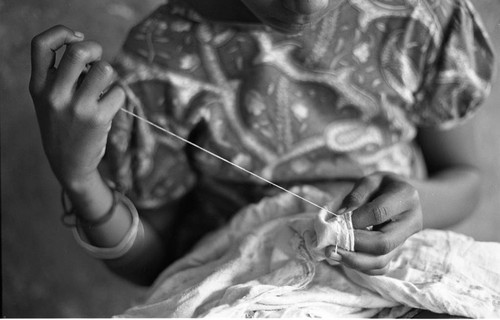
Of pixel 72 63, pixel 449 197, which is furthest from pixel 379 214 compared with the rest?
pixel 72 63

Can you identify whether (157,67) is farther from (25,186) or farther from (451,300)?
(451,300)

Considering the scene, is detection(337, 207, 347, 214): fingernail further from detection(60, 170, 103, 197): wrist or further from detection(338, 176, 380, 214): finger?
detection(60, 170, 103, 197): wrist

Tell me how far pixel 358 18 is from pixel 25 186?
0.35 metres

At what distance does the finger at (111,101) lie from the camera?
1.61ft

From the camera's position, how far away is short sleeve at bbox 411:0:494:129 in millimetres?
555

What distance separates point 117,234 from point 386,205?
0.80ft

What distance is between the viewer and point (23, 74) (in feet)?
1.84

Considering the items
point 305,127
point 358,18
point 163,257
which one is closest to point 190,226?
point 163,257

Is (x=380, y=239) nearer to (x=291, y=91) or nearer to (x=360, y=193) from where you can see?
(x=360, y=193)

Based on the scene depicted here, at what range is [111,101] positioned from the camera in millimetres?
494

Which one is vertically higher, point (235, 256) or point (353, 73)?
point (353, 73)

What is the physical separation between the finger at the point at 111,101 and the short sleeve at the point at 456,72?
0.28 meters

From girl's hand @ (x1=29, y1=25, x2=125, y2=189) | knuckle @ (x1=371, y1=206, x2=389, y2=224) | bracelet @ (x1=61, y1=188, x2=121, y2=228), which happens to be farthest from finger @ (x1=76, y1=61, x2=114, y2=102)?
knuckle @ (x1=371, y1=206, x2=389, y2=224)

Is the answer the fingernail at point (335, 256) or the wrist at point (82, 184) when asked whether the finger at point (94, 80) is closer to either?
the wrist at point (82, 184)
